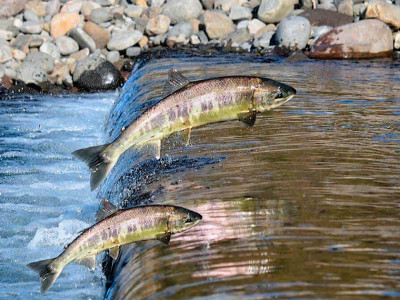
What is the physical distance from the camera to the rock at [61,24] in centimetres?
1770

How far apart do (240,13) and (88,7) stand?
11.5ft

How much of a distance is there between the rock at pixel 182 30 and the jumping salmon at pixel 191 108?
12.3m

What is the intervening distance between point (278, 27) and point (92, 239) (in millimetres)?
11998

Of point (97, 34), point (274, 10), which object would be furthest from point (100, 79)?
point (274, 10)

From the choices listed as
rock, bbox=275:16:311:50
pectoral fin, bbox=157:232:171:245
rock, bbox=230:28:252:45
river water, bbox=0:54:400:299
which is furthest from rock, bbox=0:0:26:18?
pectoral fin, bbox=157:232:171:245

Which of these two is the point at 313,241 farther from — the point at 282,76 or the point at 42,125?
the point at 42,125

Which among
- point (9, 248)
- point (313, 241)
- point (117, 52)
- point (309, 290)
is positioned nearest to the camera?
point (309, 290)

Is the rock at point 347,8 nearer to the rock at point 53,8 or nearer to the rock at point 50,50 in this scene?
the rock at point 50,50

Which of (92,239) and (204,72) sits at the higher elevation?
(92,239)

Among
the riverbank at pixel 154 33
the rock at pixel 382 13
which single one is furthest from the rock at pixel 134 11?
the rock at pixel 382 13

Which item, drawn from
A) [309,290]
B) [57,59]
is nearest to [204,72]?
[57,59]

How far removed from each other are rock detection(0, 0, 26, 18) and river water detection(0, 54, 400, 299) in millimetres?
7491

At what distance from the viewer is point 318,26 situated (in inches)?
656

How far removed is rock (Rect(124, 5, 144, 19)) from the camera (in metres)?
18.6
